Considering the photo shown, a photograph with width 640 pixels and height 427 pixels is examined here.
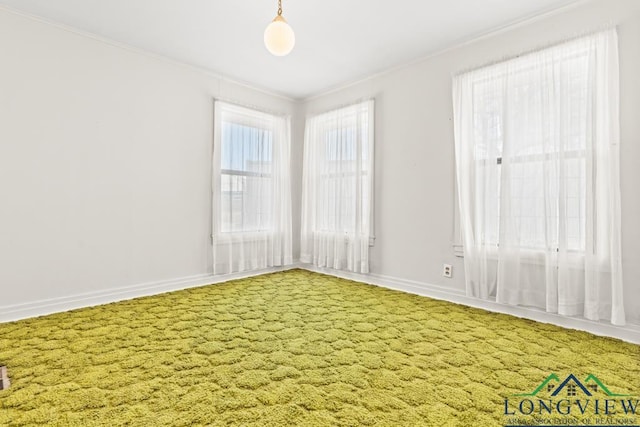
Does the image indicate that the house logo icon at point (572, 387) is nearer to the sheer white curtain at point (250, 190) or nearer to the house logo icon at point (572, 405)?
the house logo icon at point (572, 405)

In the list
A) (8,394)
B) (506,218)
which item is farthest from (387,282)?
(8,394)

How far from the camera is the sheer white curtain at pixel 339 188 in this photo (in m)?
4.18

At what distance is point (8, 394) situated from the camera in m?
1.62

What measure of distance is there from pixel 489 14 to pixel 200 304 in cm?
372

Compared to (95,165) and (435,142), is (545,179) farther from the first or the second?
(95,165)

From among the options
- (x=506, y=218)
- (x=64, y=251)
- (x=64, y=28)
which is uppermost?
(x=64, y=28)

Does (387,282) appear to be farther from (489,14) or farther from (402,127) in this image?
(489,14)

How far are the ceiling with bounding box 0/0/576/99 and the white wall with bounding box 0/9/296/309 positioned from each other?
0.99 feet

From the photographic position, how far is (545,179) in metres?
2.73

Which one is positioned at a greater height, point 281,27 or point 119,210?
point 281,27

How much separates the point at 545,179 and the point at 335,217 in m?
2.43

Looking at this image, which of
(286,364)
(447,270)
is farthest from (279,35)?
(447,270)

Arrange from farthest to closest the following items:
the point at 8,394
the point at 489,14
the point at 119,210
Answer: the point at 119,210
the point at 489,14
the point at 8,394

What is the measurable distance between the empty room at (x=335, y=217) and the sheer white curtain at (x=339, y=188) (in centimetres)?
4
